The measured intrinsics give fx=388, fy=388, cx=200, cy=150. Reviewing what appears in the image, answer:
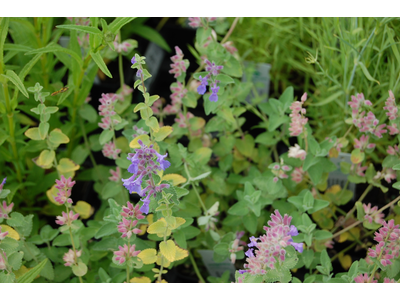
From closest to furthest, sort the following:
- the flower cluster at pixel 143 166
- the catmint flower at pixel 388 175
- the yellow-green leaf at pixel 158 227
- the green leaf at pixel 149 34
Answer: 1. the flower cluster at pixel 143 166
2. the yellow-green leaf at pixel 158 227
3. the catmint flower at pixel 388 175
4. the green leaf at pixel 149 34

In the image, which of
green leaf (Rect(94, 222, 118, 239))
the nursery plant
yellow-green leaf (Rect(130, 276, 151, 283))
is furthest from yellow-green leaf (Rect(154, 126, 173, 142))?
yellow-green leaf (Rect(130, 276, 151, 283))

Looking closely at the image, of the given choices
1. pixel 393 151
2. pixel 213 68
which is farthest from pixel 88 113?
pixel 393 151

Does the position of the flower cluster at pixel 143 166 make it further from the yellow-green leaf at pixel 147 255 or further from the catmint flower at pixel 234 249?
the catmint flower at pixel 234 249

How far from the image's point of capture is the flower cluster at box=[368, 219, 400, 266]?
0.76m

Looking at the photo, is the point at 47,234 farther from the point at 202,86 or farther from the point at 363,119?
the point at 363,119

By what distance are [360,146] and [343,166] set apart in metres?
0.09

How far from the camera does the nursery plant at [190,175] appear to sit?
2.40ft

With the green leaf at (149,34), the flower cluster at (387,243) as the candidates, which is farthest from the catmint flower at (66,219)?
the green leaf at (149,34)

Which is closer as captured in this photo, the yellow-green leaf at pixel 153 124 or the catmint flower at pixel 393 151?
the yellow-green leaf at pixel 153 124

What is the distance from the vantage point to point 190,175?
36.8 inches

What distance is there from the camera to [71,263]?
0.84m

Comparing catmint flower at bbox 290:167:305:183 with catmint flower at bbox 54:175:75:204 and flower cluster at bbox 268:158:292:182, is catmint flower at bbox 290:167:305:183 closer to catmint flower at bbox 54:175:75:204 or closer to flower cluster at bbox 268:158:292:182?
flower cluster at bbox 268:158:292:182

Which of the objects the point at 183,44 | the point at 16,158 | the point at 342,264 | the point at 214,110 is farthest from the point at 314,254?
the point at 183,44

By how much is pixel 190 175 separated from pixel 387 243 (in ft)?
1.47
